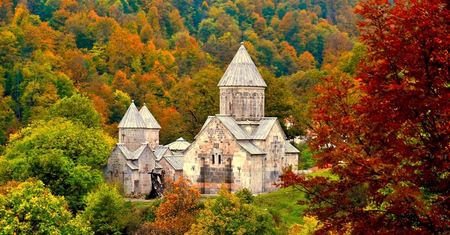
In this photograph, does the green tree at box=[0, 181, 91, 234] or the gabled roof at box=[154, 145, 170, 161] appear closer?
the green tree at box=[0, 181, 91, 234]

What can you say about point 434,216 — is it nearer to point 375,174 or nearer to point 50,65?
point 375,174

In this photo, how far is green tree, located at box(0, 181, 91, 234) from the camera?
3212 cm

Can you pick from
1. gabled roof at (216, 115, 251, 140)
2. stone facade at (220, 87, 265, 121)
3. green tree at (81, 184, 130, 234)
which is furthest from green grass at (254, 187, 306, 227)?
green tree at (81, 184, 130, 234)

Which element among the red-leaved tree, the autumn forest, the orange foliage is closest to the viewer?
the red-leaved tree

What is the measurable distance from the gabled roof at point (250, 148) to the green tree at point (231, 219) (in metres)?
10.8

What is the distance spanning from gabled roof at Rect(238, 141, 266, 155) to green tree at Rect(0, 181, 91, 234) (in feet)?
52.0

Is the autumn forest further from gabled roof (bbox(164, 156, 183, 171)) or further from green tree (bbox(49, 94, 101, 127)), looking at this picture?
→ gabled roof (bbox(164, 156, 183, 171))

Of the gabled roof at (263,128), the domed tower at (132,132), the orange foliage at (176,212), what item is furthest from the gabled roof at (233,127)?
the domed tower at (132,132)

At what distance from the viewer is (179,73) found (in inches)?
4628

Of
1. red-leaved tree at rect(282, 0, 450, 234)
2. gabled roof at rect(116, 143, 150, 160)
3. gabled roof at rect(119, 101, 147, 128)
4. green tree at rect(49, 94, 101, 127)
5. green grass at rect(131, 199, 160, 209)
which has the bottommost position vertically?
green grass at rect(131, 199, 160, 209)

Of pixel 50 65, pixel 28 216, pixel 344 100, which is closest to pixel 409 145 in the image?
pixel 344 100

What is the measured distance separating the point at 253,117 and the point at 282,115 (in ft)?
46.3

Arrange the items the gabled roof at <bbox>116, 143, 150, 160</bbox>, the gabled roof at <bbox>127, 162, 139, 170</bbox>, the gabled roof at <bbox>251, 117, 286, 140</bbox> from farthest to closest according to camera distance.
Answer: the gabled roof at <bbox>116, 143, 150, 160</bbox> → the gabled roof at <bbox>127, 162, 139, 170</bbox> → the gabled roof at <bbox>251, 117, 286, 140</bbox>

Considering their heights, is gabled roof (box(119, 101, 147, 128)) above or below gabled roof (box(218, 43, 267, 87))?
below
